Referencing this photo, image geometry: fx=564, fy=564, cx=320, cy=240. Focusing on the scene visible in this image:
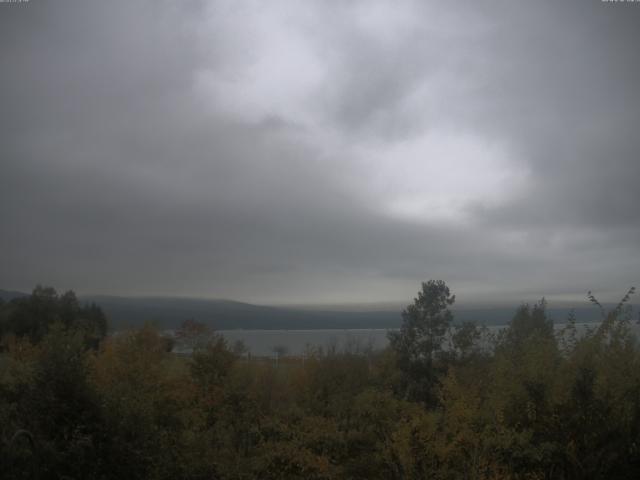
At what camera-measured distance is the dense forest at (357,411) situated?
51.1 feet

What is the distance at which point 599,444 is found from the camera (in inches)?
651

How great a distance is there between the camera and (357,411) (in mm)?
26688

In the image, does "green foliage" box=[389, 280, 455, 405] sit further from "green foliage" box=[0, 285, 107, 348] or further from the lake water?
"green foliage" box=[0, 285, 107, 348]

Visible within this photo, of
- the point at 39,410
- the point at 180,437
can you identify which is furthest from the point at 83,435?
the point at 180,437

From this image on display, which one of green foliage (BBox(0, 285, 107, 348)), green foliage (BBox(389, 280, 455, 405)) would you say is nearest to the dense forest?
green foliage (BBox(389, 280, 455, 405))

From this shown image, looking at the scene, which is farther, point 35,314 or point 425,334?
point 35,314

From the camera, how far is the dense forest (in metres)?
15.6

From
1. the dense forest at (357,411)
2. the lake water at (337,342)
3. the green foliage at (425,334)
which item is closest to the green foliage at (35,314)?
the lake water at (337,342)

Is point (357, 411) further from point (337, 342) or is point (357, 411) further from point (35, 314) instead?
point (35, 314)

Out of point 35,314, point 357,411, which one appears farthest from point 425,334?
point 35,314

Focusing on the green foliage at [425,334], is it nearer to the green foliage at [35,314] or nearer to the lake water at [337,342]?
the lake water at [337,342]

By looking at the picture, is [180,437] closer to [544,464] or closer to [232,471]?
[232,471]

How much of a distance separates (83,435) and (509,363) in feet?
46.9

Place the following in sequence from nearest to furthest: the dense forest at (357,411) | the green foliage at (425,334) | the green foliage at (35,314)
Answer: the dense forest at (357,411)
the green foliage at (425,334)
the green foliage at (35,314)
